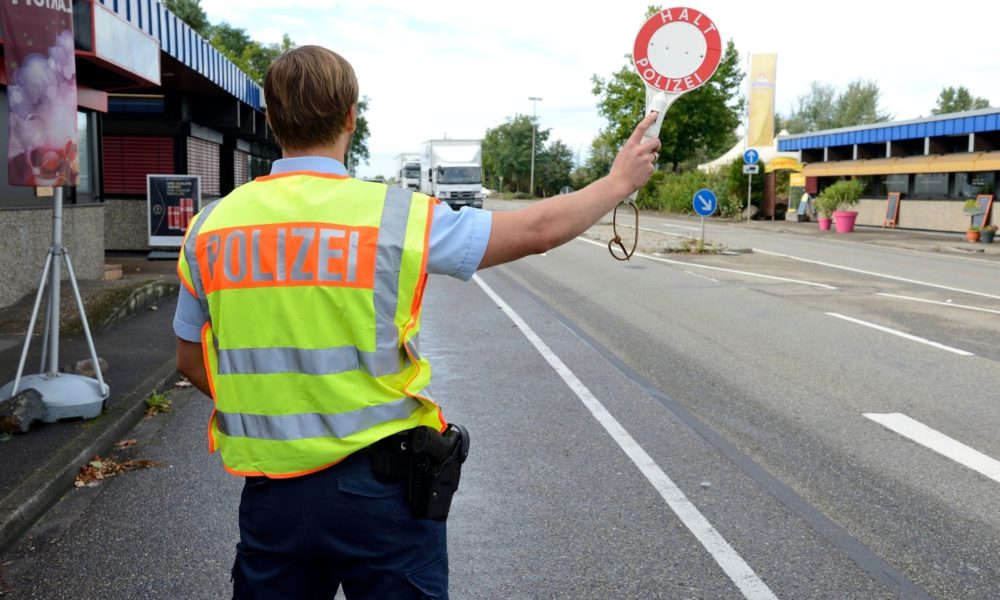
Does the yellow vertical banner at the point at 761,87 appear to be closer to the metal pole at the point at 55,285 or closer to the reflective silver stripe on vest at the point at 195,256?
the metal pole at the point at 55,285

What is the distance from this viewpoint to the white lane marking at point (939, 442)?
235 inches

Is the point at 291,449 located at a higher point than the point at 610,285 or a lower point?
higher

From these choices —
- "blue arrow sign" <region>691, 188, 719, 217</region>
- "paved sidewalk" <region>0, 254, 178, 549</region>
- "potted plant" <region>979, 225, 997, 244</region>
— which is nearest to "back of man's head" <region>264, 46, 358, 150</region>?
"paved sidewalk" <region>0, 254, 178, 549</region>

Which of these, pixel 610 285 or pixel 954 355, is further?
pixel 610 285

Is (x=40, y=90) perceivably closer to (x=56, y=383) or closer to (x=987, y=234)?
(x=56, y=383)

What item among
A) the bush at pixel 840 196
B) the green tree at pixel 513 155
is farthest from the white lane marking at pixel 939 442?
the green tree at pixel 513 155

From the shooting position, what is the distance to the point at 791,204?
157 feet

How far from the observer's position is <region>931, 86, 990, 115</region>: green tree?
120525mm

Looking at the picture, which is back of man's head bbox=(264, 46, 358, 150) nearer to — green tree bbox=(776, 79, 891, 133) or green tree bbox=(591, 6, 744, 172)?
green tree bbox=(591, 6, 744, 172)

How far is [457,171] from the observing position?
161ft

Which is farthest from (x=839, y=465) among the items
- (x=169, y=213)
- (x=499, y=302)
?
(x=169, y=213)

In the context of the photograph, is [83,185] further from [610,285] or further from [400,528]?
[400,528]

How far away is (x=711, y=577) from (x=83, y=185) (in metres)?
13.7

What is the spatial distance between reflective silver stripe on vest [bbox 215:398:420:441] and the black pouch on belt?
70mm
